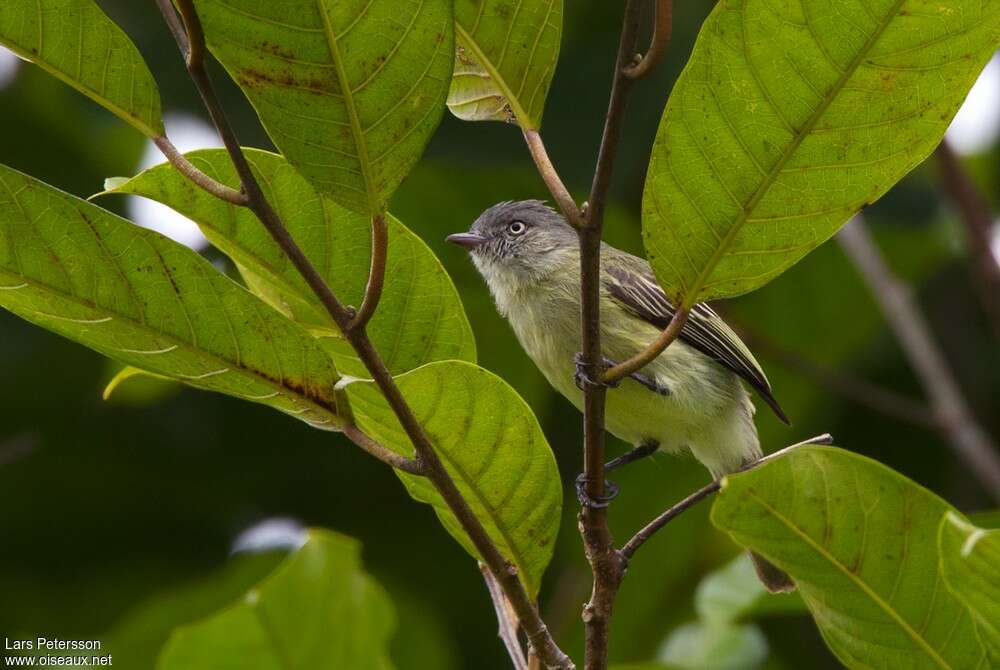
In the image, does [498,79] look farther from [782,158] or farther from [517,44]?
[782,158]

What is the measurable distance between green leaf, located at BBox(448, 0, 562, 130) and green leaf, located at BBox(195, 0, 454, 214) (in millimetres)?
263

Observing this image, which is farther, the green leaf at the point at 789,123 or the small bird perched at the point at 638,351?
the small bird perched at the point at 638,351

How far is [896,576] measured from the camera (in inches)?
79.0

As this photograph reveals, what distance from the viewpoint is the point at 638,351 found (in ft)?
11.6

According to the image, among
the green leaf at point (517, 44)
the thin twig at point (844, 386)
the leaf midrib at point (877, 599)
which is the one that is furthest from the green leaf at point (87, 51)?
the thin twig at point (844, 386)

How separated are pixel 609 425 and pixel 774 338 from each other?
143cm

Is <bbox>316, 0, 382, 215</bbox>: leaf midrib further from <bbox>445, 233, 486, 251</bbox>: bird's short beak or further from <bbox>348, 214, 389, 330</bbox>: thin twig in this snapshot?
<bbox>445, 233, 486, 251</bbox>: bird's short beak

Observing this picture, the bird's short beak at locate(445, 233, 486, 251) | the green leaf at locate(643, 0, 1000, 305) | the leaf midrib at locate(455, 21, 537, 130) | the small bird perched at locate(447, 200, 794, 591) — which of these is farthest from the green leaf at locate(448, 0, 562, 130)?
the bird's short beak at locate(445, 233, 486, 251)

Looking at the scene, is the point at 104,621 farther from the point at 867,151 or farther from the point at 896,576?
the point at 867,151

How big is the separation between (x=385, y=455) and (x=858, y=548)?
740 millimetres

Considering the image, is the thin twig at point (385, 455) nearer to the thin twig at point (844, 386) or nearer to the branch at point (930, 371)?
the thin twig at point (844, 386)

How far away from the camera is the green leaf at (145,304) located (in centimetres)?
183

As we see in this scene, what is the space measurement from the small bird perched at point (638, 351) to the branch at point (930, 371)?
62 cm

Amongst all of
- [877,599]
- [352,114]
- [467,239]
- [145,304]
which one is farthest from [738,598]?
[352,114]
